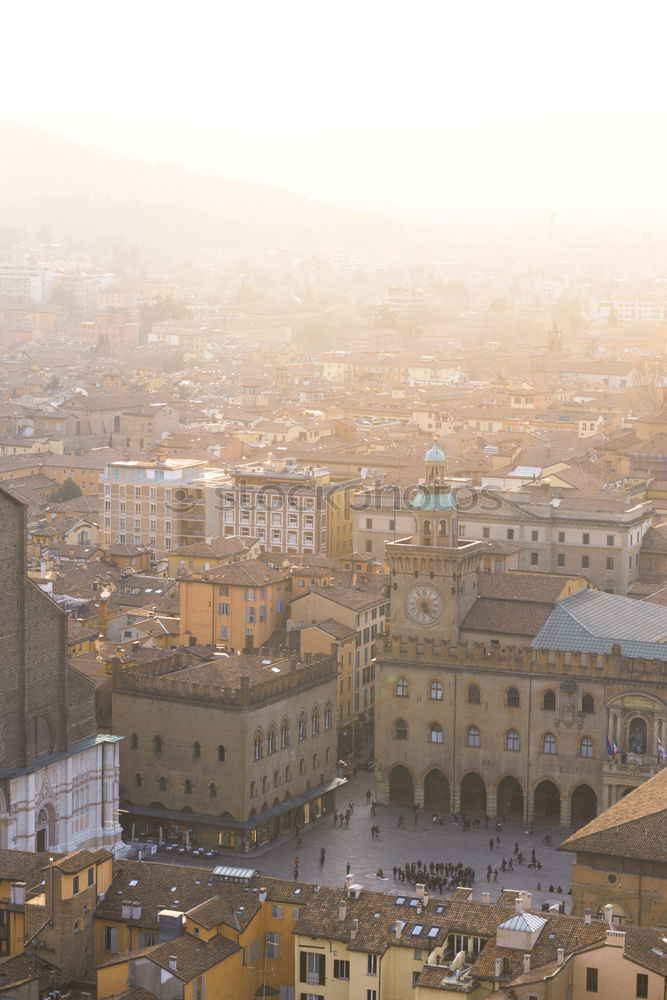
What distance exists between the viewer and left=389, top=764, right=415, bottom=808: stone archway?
266ft

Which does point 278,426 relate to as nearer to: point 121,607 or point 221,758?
point 121,607

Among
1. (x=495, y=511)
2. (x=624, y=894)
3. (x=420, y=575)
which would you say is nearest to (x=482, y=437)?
(x=495, y=511)

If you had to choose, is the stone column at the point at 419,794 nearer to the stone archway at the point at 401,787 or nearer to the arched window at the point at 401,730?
the stone archway at the point at 401,787

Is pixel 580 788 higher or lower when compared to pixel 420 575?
lower

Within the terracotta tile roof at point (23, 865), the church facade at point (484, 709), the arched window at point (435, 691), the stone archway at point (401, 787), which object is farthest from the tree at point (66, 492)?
the terracotta tile roof at point (23, 865)

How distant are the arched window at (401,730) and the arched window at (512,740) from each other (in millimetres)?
3981

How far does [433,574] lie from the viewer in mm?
81375

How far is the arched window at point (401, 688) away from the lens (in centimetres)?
8119

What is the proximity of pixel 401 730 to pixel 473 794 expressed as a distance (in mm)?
3545

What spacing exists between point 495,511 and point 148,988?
53661 millimetres

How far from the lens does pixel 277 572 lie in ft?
308

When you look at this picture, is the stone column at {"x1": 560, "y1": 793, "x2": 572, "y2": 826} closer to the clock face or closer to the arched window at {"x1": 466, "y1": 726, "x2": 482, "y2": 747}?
the arched window at {"x1": 466, "y1": 726, "x2": 482, "y2": 747}

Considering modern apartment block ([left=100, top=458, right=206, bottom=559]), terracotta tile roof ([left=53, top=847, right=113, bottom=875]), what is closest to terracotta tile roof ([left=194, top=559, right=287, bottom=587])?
modern apartment block ([left=100, top=458, right=206, bottom=559])

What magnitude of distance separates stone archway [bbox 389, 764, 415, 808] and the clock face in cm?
552
